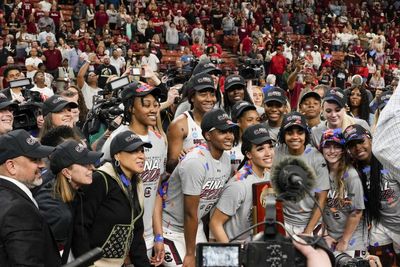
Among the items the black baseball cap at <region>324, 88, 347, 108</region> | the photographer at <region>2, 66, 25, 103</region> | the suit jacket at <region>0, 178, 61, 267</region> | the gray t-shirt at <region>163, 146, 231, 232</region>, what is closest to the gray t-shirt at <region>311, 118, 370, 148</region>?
the black baseball cap at <region>324, 88, 347, 108</region>

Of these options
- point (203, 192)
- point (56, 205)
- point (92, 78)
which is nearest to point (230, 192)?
point (203, 192)

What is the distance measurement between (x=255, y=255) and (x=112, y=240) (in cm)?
205

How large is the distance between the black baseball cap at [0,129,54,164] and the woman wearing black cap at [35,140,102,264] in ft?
1.10

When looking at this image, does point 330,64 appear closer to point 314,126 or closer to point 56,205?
point 314,126

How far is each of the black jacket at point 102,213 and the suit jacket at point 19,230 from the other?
64 cm

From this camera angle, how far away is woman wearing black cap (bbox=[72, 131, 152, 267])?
3.83m

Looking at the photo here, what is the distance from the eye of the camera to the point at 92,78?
10703mm

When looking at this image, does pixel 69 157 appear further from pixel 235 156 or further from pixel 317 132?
pixel 317 132

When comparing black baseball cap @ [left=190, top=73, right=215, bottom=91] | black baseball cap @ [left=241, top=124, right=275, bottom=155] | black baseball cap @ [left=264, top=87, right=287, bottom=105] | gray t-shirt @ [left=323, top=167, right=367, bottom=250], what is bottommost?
gray t-shirt @ [left=323, top=167, right=367, bottom=250]

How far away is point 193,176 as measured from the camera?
457cm

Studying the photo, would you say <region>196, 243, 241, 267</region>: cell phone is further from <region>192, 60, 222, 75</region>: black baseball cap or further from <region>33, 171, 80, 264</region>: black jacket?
<region>192, 60, 222, 75</region>: black baseball cap

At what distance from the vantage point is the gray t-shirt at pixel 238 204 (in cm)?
454

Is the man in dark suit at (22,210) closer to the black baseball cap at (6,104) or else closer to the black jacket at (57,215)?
the black jacket at (57,215)

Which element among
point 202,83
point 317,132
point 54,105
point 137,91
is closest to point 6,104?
point 54,105
